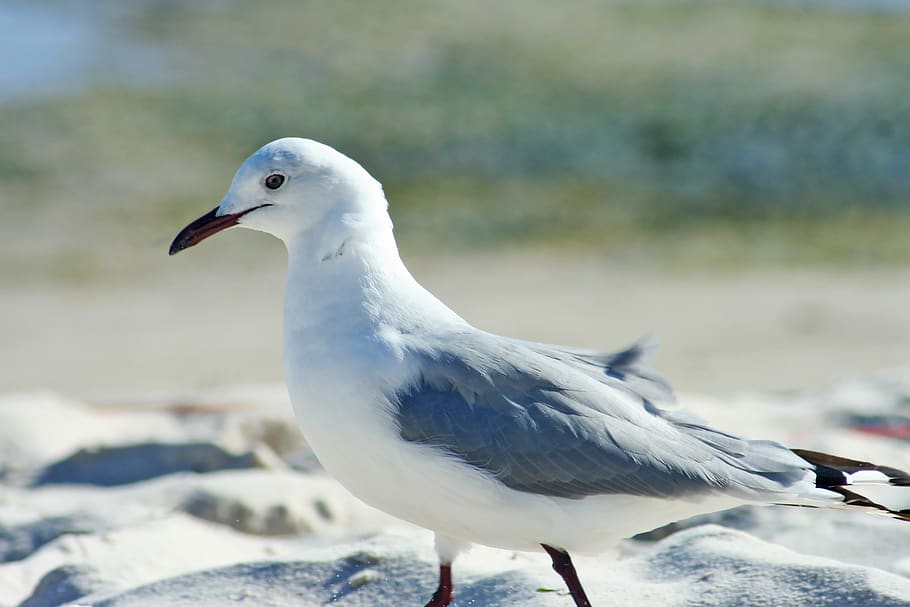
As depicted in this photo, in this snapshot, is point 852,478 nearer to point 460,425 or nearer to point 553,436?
point 553,436

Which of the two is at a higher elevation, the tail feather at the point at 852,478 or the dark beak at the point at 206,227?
the dark beak at the point at 206,227

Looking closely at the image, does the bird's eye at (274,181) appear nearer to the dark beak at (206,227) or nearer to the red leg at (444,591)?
the dark beak at (206,227)

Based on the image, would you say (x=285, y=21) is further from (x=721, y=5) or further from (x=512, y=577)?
(x=512, y=577)

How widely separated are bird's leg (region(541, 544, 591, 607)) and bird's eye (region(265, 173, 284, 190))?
1065mm

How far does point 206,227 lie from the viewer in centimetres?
337

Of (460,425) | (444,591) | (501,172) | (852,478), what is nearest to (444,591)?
(444,591)

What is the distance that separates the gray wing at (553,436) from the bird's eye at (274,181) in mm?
543

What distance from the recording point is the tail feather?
3139 millimetres

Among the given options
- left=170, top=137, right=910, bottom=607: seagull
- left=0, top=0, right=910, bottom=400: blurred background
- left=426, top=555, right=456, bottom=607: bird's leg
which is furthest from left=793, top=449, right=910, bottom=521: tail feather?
left=0, top=0, right=910, bottom=400: blurred background

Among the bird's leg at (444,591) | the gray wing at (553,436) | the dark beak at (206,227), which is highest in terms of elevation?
the dark beak at (206,227)

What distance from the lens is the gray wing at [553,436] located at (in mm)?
3039

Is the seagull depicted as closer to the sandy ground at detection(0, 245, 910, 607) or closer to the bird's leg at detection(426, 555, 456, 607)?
the bird's leg at detection(426, 555, 456, 607)

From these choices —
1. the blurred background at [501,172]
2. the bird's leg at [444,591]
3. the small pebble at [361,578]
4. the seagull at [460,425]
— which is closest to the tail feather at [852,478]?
the seagull at [460,425]

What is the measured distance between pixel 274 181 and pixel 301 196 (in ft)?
0.25
